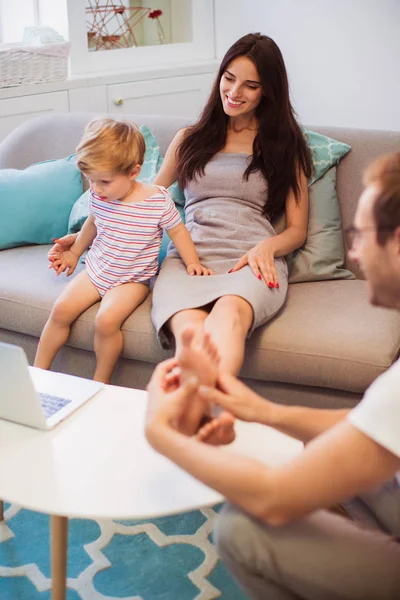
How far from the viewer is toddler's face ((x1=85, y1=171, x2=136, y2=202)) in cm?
230

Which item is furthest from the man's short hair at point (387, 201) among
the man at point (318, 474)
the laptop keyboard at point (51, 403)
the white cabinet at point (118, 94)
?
the white cabinet at point (118, 94)

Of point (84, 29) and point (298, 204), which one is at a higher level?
point (84, 29)

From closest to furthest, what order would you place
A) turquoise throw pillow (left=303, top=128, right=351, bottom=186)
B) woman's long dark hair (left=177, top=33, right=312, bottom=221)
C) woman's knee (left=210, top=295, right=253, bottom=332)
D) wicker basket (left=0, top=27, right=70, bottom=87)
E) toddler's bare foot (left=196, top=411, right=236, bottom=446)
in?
1. toddler's bare foot (left=196, top=411, right=236, bottom=446)
2. woman's knee (left=210, top=295, right=253, bottom=332)
3. woman's long dark hair (left=177, top=33, right=312, bottom=221)
4. turquoise throw pillow (left=303, top=128, right=351, bottom=186)
5. wicker basket (left=0, top=27, right=70, bottom=87)

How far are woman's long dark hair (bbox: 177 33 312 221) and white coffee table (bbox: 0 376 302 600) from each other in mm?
998

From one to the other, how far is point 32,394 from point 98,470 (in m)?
0.21

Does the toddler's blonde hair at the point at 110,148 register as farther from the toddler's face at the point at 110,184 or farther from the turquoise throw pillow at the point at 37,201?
the turquoise throw pillow at the point at 37,201

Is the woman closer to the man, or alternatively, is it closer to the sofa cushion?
the sofa cushion

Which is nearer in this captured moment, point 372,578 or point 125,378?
point 372,578

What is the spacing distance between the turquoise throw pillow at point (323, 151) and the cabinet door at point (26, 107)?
1.56 m

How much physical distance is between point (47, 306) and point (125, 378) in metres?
0.31

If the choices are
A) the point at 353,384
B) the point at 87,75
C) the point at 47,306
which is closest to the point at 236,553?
the point at 353,384

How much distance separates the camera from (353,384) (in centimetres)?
211

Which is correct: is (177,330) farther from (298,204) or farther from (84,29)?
(84,29)

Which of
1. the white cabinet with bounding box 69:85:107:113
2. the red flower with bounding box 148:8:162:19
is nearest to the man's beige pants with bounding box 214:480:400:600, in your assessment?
the white cabinet with bounding box 69:85:107:113
